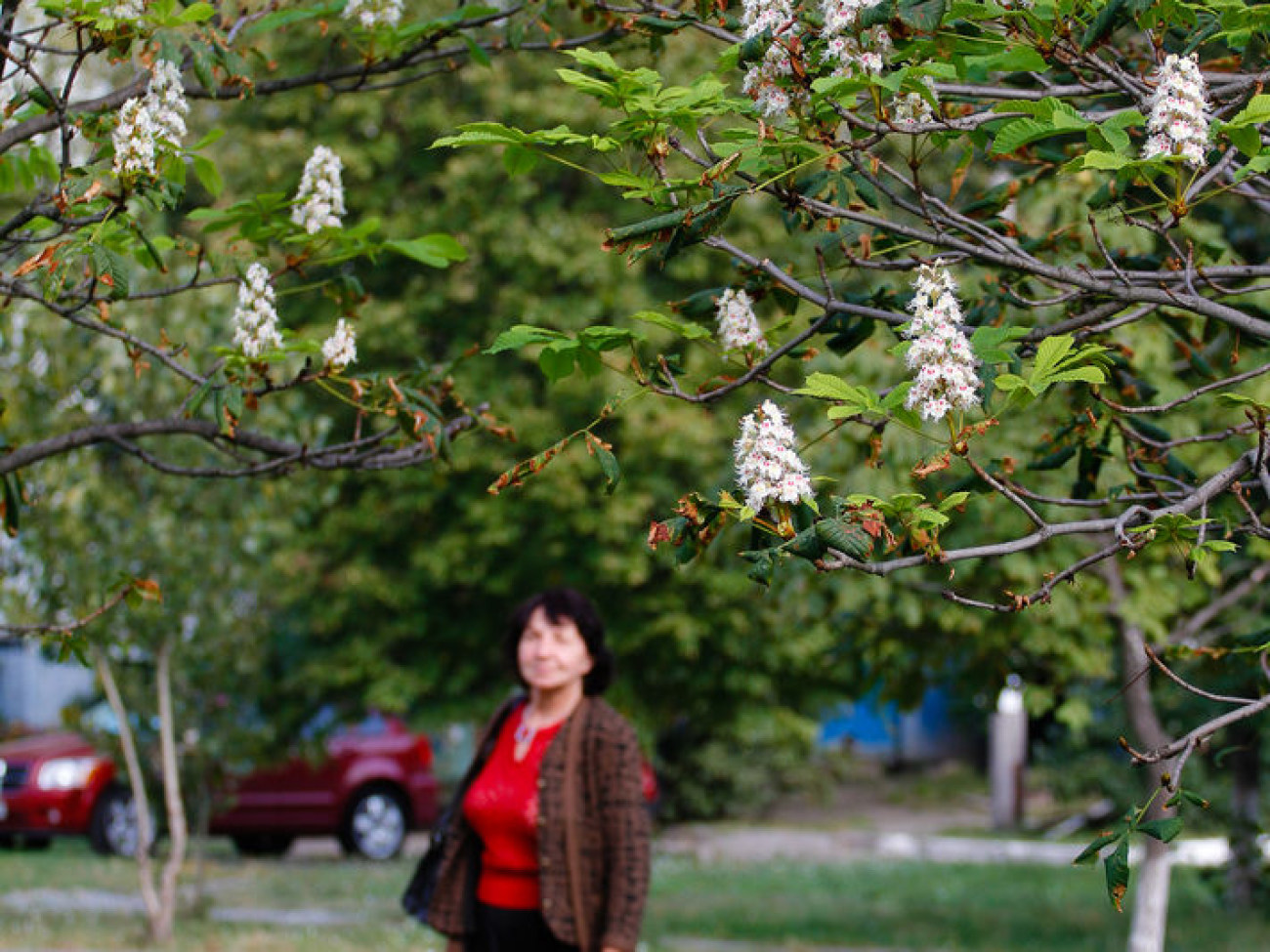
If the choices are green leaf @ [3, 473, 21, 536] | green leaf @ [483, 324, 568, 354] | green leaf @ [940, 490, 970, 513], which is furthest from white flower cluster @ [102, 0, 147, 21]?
green leaf @ [940, 490, 970, 513]

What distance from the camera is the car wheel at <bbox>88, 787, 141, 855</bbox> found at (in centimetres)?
1784

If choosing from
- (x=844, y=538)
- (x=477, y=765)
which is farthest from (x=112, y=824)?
(x=844, y=538)

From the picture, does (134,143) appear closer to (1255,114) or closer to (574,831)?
(1255,114)


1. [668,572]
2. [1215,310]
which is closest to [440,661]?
[668,572]

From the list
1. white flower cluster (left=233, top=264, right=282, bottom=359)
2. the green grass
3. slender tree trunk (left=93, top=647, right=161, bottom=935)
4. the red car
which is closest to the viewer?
white flower cluster (left=233, top=264, right=282, bottom=359)

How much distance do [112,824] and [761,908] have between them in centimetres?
776

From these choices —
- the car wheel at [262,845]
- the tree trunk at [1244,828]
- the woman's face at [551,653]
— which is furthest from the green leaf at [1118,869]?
the car wheel at [262,845]

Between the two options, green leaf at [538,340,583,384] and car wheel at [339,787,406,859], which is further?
car wheel at [339,787,406,859]

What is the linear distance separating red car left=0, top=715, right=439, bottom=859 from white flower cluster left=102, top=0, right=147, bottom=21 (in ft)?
48.1

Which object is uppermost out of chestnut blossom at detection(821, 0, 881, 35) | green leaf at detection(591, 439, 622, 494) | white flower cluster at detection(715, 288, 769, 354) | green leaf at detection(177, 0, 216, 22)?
green leaf at detection(177, 0, 216, 22)

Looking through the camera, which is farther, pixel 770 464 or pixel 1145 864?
pixel 1145 864

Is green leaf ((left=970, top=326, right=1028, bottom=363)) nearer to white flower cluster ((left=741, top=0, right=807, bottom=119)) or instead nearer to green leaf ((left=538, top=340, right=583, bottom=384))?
white flower cluster ((left=741, top=0, right=807, bottom=119))

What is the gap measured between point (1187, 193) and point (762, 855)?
17464mm

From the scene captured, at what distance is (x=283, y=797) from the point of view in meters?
17.7
